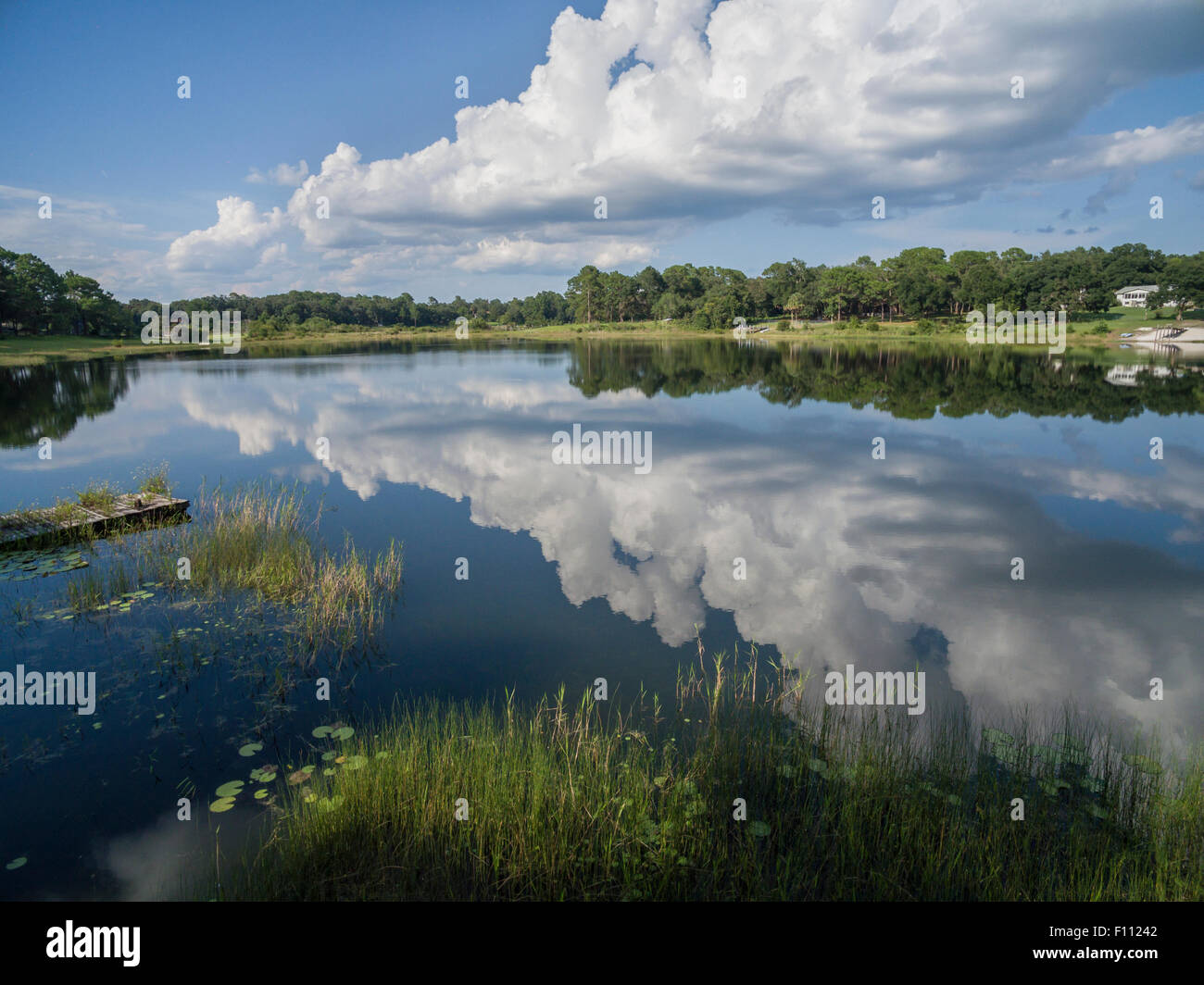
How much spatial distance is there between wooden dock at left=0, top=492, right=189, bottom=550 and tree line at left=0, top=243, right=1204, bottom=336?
7512 centimetres

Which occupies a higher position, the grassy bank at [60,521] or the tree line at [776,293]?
the tree line at [776,293]

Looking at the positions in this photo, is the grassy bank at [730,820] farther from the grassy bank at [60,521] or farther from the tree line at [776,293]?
the tree line at [776,293]

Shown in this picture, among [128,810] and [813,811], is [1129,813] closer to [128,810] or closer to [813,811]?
[813,811]

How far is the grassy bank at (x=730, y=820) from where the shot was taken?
4742 mm

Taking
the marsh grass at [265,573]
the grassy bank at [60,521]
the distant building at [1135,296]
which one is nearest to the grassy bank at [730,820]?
the marsh grass at [265,573]

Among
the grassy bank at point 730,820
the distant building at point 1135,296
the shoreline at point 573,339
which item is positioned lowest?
the grassy bank at point 730,820

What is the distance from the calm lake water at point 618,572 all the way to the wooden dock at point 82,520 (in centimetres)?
206

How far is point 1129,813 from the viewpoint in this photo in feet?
17.8

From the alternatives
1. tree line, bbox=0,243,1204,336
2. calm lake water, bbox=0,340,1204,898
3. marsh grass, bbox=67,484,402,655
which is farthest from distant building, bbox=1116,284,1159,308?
marsh grass, bbox=67,484,402,655

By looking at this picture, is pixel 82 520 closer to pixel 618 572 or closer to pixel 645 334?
pixel 618 572

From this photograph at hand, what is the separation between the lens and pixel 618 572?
1213 cm

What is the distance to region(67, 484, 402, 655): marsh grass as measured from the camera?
32.0 feet

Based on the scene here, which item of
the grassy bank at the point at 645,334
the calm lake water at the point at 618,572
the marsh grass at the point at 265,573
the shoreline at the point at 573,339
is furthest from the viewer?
the grassy bank at the point at 645,334
